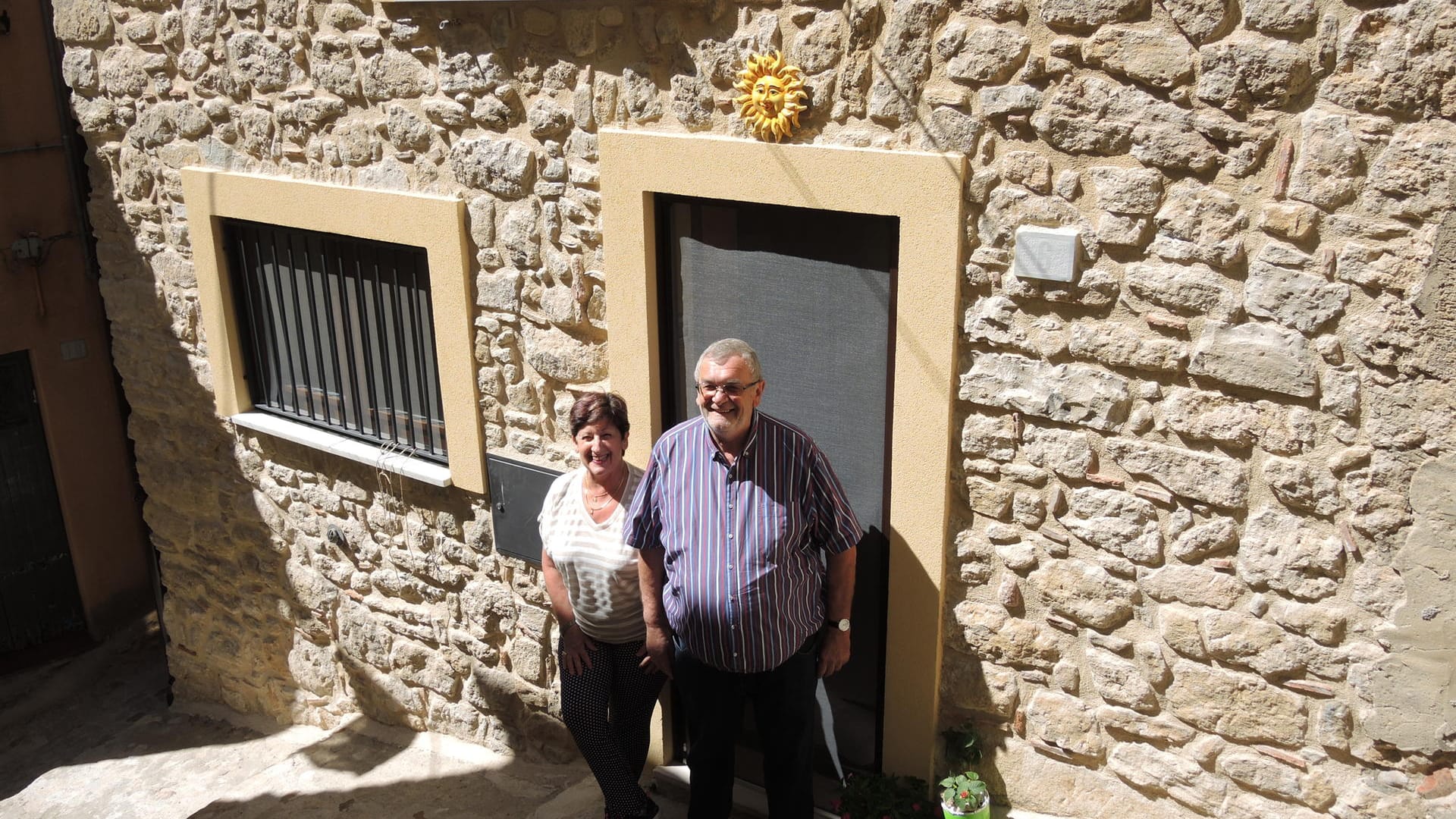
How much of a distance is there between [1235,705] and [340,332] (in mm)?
4180

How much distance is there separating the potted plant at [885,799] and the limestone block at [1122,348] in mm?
1641

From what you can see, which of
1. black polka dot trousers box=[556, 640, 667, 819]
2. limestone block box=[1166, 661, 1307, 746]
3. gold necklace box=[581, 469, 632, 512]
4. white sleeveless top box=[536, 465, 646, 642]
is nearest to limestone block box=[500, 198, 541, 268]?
white sleeveless top box=[536, 465, 646, 642]

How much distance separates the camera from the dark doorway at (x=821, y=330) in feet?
12.8

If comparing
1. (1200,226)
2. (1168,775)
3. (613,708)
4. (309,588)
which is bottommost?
(309,588)

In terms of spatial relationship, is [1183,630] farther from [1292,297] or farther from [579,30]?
[579,30]

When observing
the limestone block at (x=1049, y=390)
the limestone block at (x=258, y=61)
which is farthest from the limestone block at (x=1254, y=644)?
the limestone block at (x=258, y=61)

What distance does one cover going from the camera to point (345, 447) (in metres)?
5.66

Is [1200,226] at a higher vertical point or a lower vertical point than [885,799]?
higher

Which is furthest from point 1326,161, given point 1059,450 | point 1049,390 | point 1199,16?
point 1059,450

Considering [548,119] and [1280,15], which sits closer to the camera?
[1280,15]

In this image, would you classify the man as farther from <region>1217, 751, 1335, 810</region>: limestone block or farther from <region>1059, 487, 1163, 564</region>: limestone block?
<region>1217, 751, 1335, 810</region>: limestone block

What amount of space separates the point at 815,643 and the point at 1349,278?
6.26 feet

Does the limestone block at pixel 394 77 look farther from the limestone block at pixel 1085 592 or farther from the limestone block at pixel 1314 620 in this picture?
the limestone block at pixel 1314 620

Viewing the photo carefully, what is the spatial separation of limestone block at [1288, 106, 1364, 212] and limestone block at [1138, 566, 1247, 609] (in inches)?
Result: 42.3
